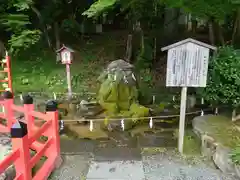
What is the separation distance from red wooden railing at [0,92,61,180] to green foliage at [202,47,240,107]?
3393 mm

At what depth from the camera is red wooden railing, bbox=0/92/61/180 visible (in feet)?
11.5

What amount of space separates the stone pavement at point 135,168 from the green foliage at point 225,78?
1539 mm

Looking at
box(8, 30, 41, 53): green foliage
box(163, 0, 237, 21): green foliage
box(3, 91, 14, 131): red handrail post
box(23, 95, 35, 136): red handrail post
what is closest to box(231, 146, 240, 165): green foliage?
A: box(163, 0, 237, 21): green foliage

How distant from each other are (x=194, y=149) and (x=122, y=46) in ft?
32.6

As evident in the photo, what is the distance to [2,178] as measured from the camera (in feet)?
12.3

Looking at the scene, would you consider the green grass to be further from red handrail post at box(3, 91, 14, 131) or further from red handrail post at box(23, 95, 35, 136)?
red handrail post at box(3, 91, 14, 131)

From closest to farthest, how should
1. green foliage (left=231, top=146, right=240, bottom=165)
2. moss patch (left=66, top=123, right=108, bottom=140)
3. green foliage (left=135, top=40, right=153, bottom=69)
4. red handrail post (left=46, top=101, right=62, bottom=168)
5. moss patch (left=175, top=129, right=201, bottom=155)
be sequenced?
green foliage (left=231, top=146, right=240, bottom=165) → red handrail post (left=46, top=101, right=62, bottom=168) → moss patch (left=175, top=129, right=201, bottom=155) → moss patch (left=66, top=123, right=108, bottom=140) → green foliage (left=135, top=40, right=153, bottom=69)

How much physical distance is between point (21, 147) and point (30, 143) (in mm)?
292

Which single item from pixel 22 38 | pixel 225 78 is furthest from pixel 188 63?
pixel 22 38

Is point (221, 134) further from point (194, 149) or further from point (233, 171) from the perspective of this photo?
point (233, 171)

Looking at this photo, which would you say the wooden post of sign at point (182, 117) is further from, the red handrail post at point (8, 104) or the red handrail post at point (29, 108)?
the red handrail post at point (8, 104)

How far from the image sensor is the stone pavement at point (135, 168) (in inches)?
185

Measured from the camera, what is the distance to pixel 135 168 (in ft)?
16.4

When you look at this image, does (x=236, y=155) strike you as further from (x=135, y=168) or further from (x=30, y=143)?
(x=30, y=143)
